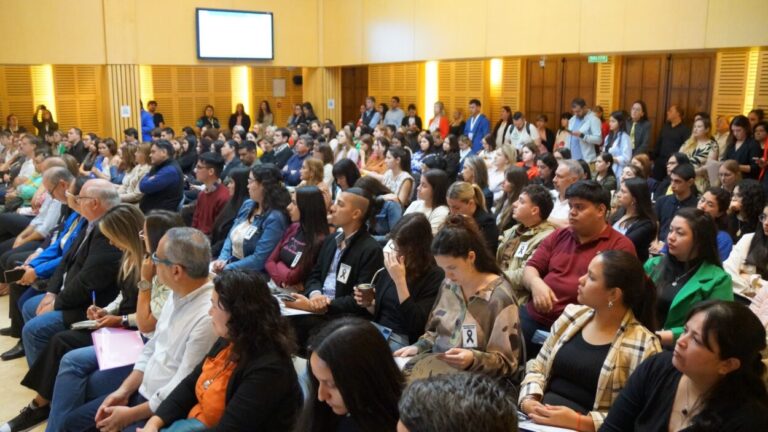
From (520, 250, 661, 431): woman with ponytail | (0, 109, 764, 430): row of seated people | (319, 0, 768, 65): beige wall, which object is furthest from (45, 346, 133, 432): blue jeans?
(319, 0, 768, 65): beige wall

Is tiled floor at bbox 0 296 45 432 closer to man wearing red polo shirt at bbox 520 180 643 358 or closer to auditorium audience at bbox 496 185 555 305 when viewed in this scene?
man wearing red polo shirt at bbox 520 180 643 358

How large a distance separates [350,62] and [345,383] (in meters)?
12.3

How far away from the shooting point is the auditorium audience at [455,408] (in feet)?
4.59

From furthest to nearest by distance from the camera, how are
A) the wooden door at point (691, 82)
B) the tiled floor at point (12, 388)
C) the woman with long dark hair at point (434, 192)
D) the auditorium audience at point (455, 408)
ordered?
the wooden door at point (691, 82) → the woman with long dark hair at point (434, 192) → the tiled floor at point (12, 388) → the auditorium audience at point (455, 408)

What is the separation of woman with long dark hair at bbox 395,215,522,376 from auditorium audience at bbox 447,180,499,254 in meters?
1.47

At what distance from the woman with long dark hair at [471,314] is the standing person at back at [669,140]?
627 cm

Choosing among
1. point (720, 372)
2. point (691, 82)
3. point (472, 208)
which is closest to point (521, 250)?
point (472, 208)

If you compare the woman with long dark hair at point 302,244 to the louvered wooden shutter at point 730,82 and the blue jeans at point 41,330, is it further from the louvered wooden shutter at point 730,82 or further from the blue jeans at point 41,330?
the louvered wooden shutter at point 730,82

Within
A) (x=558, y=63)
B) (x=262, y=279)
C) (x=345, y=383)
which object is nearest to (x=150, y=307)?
(x=262, y=279)

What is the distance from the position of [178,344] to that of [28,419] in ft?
4.94

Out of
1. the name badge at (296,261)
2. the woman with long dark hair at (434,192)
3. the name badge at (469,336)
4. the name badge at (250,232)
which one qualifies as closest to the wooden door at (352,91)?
the woman with long dark hair at (434,192)

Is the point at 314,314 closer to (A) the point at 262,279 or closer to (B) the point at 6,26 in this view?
(A) the point at 262,279

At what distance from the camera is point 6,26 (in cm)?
1113

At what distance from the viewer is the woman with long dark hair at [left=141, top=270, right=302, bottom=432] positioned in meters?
2.42
